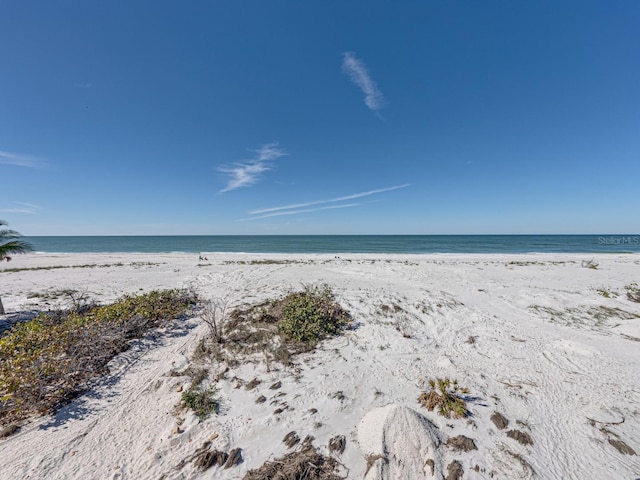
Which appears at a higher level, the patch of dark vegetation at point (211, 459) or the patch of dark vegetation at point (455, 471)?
the patch of dark vegetation at point (455, 471)

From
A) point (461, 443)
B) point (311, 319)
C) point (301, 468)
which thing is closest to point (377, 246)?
point (311, 319)

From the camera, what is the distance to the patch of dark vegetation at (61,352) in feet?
13.7

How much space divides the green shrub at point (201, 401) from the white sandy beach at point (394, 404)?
0.14 meters

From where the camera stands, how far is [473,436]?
3432 millimetres

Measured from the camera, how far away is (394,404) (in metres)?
3.82

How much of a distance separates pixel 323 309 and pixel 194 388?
12.8 ft

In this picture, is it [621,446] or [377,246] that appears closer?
[621,446]

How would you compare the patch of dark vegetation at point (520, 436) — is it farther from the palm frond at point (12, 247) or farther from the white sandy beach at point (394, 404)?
the palm frond at point (12, 247)

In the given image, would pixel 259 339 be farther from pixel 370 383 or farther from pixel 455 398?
pixel 455 398

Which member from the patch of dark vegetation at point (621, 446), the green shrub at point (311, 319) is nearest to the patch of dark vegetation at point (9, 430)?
the green shrub at point (311, 319)

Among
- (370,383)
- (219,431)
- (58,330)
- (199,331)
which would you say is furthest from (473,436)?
(58,330)

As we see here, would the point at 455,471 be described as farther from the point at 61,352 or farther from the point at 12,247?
the point at 12,247

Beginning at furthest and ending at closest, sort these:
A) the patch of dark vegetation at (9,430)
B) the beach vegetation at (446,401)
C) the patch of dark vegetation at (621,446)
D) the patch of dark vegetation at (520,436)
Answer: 1. the beach vegetation at (446,401)
2. the patch of dark vegetation at (9,430)
3. the patch of dark vegetation at (520,436)
4. the patch of dark vegetation at (621,446)

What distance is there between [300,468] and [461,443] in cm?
213
